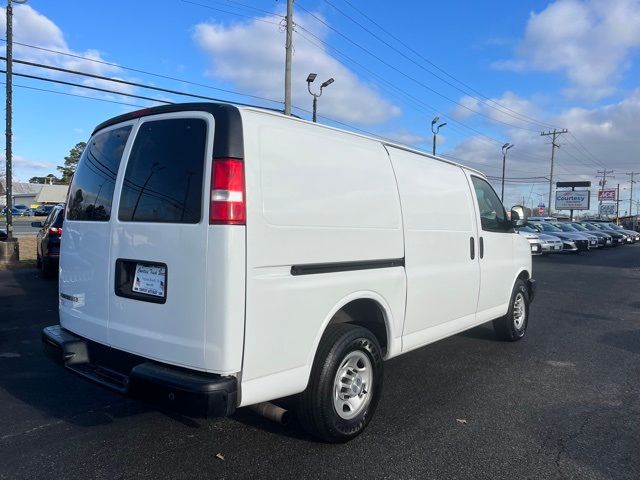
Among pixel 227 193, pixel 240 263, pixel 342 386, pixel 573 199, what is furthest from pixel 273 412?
pixel 573 199

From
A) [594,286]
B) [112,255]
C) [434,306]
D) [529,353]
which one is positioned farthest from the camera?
[594,286]

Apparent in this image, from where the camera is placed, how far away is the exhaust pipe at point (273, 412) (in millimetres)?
3310

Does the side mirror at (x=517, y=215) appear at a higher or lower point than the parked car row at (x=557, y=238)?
higher

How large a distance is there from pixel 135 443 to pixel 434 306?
107 inches

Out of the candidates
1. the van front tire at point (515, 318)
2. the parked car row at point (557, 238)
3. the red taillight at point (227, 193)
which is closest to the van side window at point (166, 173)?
the red taillight at point (227, 193)

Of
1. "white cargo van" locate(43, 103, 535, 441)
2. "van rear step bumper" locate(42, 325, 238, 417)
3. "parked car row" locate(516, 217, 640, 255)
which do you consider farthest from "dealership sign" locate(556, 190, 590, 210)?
"van rear step bumper" locate(42, 325, 238, 417)

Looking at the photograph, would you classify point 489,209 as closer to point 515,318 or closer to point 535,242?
point 515,318

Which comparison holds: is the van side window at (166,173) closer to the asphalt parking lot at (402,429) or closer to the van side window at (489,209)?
the asphalt parking lot at (402,429)

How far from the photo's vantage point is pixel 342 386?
3627 mm

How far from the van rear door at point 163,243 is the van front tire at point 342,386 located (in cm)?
86

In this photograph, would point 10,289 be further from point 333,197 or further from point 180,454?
point 333,197

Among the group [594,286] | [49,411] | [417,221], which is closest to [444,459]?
[417,221]

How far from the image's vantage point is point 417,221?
172 inches

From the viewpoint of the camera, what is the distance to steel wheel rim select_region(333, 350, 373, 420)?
356 centimetres
